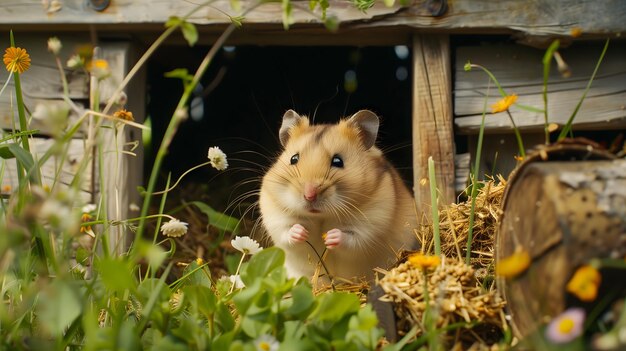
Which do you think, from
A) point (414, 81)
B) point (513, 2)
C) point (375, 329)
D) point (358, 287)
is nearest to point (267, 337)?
point (375, 329)

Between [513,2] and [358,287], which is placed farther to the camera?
[513,2]

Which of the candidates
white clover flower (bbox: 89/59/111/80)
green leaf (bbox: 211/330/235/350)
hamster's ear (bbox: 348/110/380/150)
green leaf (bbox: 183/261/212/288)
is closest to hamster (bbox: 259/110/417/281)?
hamster's ear (bbox: 348/110/380/150)

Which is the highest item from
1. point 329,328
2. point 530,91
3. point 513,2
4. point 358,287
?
point 513,2

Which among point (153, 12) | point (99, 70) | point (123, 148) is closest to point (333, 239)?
point (99, 70)

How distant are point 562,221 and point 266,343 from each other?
0.94 meters

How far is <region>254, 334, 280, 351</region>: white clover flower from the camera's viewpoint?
6.63ft

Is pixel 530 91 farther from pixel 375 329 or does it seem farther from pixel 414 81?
pixel 375 329

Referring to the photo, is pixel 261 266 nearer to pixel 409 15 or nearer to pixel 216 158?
pixel 216 158

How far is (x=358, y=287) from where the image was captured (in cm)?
283

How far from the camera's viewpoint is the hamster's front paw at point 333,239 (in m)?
3.02

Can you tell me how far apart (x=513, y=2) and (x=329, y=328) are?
2.49 m

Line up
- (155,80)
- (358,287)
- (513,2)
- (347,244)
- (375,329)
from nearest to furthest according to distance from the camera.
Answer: (375,329) → (358,287) → (347,244) → (513,2) → (155,80)

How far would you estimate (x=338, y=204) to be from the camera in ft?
10.2

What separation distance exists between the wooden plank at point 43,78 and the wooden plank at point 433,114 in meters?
2.05
